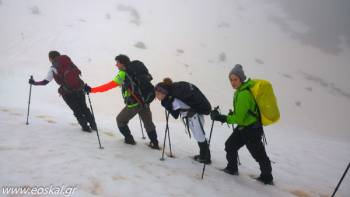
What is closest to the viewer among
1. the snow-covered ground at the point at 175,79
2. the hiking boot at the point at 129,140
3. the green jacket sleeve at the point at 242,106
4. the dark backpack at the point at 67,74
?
the snow-covered ground at the point at 175,79

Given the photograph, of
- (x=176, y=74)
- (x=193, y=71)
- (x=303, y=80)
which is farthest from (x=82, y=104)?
(x=303, y=80)

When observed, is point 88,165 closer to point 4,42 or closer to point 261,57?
point 4,42

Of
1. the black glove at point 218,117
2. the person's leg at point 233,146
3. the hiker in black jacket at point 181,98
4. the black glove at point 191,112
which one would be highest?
the hiker in black jacket at point 181,98

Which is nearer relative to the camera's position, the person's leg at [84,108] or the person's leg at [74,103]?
the person's leg at [74,103]

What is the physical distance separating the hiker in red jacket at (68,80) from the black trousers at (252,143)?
169 inches

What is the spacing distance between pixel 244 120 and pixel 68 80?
4.70 metres

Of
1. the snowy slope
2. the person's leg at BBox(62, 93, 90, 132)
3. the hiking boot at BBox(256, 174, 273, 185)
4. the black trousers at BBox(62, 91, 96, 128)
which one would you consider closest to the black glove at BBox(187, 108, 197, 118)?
the snowy slope

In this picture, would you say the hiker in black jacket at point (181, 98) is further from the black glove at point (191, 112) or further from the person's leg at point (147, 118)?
the person's leg at point (147, 118)

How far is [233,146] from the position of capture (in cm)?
711

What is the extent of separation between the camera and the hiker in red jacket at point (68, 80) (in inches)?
316

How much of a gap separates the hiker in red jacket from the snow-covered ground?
811mm

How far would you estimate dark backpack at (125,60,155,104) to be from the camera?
727 centimetres

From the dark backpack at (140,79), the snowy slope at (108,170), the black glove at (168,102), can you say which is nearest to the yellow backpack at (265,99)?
the snowy slope at (108,170)

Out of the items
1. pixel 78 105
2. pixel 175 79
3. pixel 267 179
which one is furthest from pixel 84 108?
pixel 175 79
